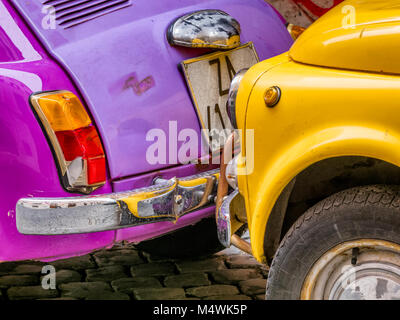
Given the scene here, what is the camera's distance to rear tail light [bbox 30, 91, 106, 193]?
2.89 meters

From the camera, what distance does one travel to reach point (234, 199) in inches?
115

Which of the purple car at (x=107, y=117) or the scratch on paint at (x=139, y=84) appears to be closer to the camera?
the purple car at (x=107, y=117)

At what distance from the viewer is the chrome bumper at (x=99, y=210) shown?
2922mm

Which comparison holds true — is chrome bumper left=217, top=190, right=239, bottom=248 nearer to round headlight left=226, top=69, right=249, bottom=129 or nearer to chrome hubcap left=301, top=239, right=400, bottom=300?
round headlight left=226, top=69, right=249, bottom=129

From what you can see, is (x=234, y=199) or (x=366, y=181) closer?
(x=366, y=181)

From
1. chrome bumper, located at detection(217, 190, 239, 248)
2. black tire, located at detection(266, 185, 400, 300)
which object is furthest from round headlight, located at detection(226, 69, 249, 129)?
black tire, located at detection(266, 185, 400, 300)

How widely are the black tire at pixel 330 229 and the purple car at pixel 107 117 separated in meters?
0.74

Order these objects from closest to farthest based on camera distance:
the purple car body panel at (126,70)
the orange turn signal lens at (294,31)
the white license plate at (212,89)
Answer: the purple car body panel at (126,70) → the white license plate at (212,89) → the orange turn signal lens at (294,31)

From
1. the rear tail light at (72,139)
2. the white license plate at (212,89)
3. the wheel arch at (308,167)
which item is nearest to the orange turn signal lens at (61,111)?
the rear tail light at (72,139)

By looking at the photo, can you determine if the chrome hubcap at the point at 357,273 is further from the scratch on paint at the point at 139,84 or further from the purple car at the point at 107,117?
the scratch on paint at the point at 139,84

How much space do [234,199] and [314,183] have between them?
1.29ft

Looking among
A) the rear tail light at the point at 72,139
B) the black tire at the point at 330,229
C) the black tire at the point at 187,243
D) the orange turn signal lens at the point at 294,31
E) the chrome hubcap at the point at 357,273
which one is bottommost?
the chrome hubcap at the point at 357,273

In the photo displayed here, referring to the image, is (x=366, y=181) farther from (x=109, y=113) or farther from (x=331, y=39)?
(x=109, y=113)

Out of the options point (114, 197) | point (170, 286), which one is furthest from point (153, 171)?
point (170, 286)
